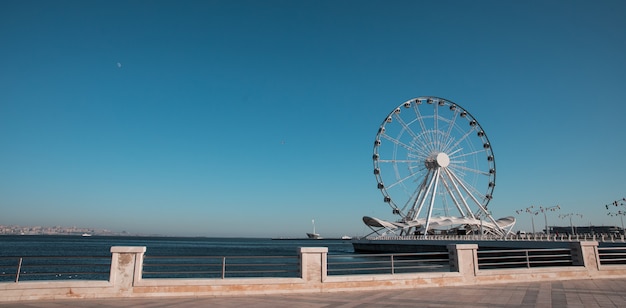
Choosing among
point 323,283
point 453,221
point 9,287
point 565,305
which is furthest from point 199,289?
point 453,221

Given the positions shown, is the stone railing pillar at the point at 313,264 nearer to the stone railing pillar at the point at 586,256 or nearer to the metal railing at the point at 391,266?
the metal railing at the point at 391,266

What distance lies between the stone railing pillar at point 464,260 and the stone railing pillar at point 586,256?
5.28m

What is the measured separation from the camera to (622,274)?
15.5 m

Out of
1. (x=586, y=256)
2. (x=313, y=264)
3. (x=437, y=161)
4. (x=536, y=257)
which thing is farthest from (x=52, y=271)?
(x=437, y=161)

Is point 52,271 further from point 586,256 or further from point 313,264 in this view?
point 586,256

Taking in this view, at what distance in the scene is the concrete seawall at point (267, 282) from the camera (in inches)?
389

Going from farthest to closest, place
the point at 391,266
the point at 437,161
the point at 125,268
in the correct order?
the point at 437,161
the point at 391,266
the point at 125,268

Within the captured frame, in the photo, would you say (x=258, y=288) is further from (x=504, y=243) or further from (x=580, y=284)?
(x=504, y=243)

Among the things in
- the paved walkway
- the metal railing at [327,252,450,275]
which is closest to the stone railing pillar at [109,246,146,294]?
the paved walkway

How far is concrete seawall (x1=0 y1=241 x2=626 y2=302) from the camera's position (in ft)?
32.4

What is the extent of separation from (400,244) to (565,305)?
5609cm

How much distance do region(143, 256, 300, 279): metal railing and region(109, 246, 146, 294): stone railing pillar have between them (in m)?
0.31

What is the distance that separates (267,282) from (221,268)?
33.2m

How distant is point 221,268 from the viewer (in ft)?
138
